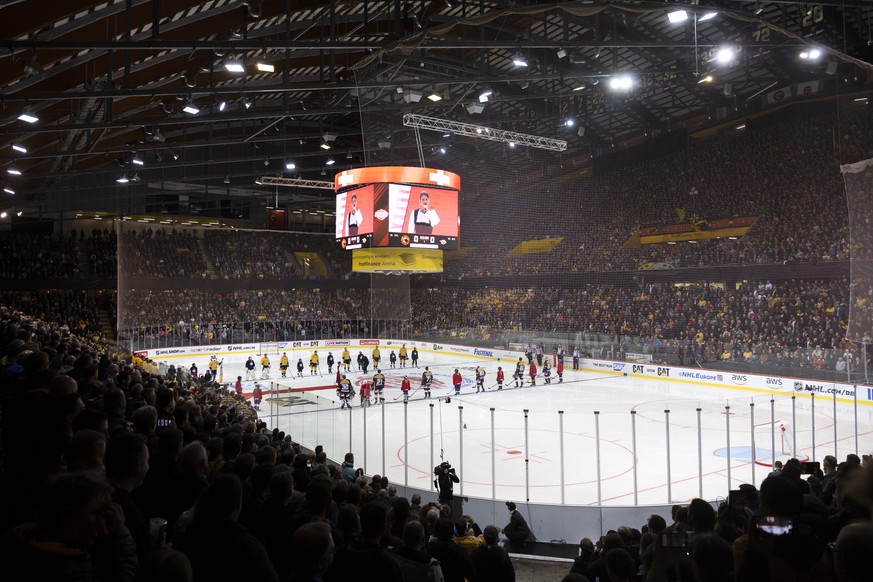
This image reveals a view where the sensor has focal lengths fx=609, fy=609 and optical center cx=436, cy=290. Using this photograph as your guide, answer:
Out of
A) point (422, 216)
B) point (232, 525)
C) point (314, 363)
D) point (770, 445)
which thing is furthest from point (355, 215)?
point (232, 525)

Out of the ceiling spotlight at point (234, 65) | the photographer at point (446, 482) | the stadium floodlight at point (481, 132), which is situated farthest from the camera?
the stadium floodlight at point (481, 132)

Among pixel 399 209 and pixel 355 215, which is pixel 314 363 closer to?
pixel 355 215

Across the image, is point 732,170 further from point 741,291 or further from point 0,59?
point 0,59

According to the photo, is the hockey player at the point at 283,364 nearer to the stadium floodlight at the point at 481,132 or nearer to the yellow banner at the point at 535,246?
the yellow banner at the point at 535,246

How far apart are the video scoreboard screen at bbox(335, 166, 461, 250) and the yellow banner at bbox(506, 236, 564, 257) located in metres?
9.02

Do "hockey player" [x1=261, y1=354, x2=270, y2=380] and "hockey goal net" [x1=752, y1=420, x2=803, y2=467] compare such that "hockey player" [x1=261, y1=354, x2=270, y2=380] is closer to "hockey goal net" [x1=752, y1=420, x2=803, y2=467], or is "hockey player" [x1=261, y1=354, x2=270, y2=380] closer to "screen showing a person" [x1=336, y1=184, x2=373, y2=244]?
"screen showing a person" [x1=336, y1=184, x2=373, y2=244]

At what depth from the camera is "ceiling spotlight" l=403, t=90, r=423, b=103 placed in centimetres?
1594

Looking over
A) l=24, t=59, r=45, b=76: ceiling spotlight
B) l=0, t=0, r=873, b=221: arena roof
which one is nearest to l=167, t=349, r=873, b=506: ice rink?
l=0, t=0, r=873, b=221: arena roof

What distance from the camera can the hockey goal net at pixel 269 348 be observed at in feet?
103

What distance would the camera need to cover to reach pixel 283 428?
38.9 ft

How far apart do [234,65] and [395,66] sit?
3.61 metres

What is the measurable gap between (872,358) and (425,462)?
1016cm

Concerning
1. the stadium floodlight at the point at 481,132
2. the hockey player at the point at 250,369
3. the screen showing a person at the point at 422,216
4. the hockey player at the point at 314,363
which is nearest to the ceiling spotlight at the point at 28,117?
the screen showing a person at the point at 422,216

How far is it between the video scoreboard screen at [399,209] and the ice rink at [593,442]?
488cm
